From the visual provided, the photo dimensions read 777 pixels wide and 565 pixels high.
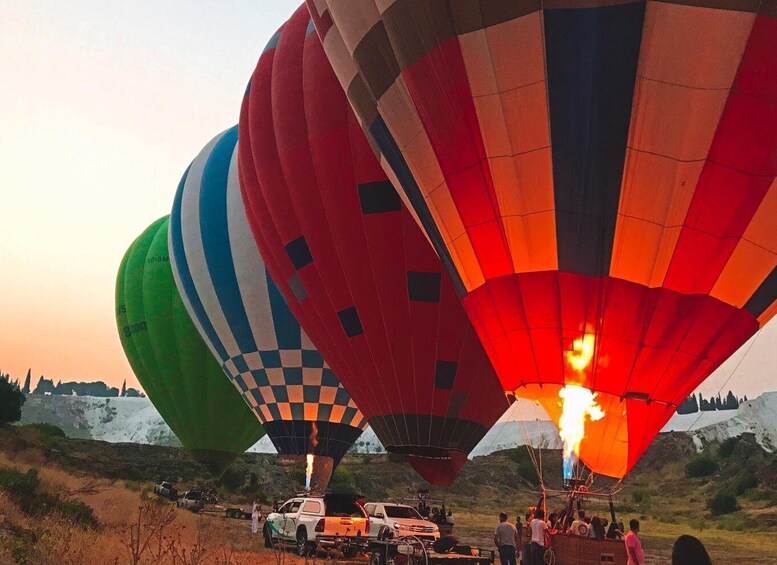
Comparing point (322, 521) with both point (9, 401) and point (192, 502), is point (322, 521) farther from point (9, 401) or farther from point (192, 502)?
point (9, 401)

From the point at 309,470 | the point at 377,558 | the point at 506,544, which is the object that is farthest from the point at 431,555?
the point at 309,470

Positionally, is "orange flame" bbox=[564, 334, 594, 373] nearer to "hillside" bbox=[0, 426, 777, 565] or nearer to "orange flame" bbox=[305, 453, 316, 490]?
"hillside" bbox=[0, 426, 777, 565]

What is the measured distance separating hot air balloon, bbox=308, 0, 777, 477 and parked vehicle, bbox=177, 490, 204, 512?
20.0 metres

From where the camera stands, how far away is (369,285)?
13.4 m

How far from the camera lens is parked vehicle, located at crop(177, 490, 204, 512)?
86.2 feet

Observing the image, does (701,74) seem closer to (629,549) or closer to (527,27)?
(527,27)

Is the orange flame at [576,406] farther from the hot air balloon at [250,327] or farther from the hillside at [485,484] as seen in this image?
the hot air balloon at [250,327]

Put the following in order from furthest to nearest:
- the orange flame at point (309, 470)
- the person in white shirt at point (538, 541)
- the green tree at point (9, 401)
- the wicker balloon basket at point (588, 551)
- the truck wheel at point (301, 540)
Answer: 1. the green tree at point (9, 401)
2. the orange flame at point (309, 470)
3. the truck wheel at point (301, 540)
4. the person in white shirt at point (538, 541)
5. the wicker balloon basket at point (588, 551)

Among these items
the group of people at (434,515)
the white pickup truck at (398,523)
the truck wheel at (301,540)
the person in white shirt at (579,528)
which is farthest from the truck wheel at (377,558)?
the person in white shirt at (579,528)

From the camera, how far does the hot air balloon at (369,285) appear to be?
43.6 ft

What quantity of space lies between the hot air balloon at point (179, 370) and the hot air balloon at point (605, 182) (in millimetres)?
17467

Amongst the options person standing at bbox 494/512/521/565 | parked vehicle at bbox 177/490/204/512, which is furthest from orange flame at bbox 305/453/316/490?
parked vehicle at bbox 177/490/204/512

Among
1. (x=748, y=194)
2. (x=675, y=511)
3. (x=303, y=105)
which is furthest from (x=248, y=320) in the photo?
(x=675, y=511)

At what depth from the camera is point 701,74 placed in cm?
708
